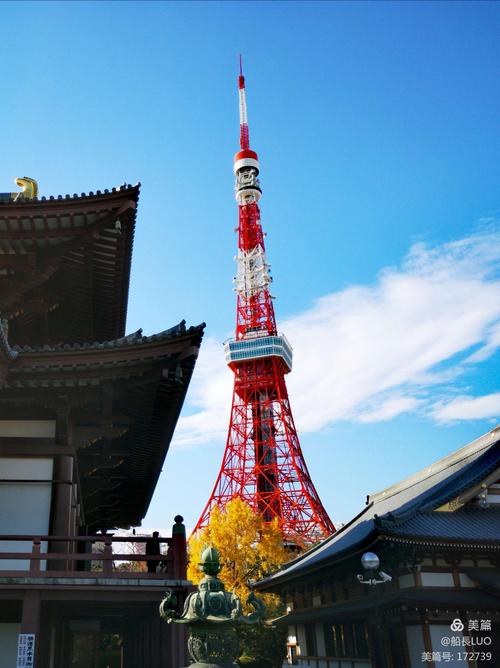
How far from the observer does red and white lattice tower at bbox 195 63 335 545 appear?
58438 millimetres

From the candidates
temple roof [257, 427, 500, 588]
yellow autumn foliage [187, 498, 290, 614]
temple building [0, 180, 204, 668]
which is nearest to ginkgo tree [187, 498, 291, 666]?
yellow autumn foliage [187, 498, 290, 614]

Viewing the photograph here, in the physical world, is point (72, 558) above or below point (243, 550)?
below

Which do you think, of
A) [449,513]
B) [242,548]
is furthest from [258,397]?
[449,513]

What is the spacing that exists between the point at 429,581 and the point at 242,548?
24.6 m

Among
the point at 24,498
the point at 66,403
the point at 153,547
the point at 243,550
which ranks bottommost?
the point at 153,547

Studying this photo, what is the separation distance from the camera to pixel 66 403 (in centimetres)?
1133

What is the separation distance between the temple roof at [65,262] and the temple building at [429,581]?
8.04 meters

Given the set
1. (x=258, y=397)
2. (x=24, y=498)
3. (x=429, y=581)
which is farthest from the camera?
(x=258, y=397)

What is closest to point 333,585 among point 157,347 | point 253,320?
point 157,347

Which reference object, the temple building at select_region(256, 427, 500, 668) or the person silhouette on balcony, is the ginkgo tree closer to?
the temple building at select_region(256, 427, 500, 668)

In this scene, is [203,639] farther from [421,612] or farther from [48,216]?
[421,612]

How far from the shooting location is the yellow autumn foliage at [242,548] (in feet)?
120

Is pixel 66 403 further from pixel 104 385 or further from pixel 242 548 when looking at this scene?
pixel 242 548

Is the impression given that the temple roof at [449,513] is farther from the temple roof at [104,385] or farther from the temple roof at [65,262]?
the temple roof at [65,262]
